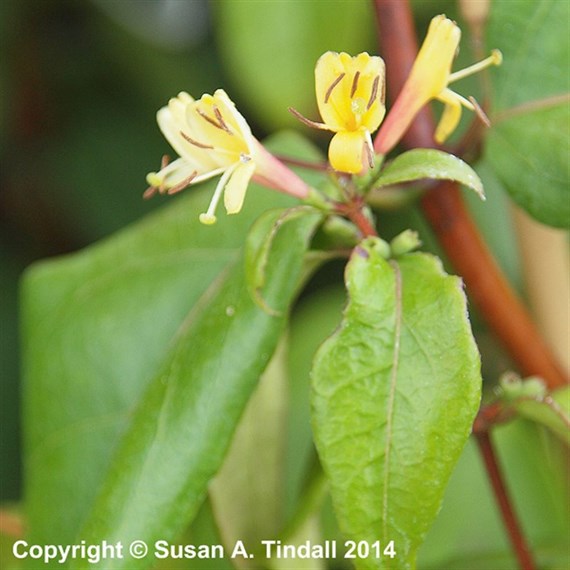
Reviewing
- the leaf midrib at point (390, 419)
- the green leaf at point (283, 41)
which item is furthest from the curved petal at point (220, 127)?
the green leaf at point (283, 41)

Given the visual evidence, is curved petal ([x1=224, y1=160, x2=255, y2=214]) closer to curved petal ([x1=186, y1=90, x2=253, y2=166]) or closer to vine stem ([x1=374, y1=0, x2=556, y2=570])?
curved petal ([x1=186, y1=90, x2=253, y2=166])

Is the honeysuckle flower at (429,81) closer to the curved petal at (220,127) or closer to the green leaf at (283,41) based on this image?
the curved petal at (220,127)

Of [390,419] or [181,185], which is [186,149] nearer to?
[181,185]

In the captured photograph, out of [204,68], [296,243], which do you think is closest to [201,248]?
[296,243]

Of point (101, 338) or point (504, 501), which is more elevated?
point (101, 338)

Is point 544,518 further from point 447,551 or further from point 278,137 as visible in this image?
point 278,137

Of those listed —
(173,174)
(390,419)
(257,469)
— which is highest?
(173,174)

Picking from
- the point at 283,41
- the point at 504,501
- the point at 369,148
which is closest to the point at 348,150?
the point at 369,148

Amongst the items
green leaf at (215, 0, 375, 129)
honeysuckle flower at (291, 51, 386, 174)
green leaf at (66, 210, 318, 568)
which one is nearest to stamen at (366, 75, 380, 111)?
honeysuckle flower at (291, 51, 386, 174)
